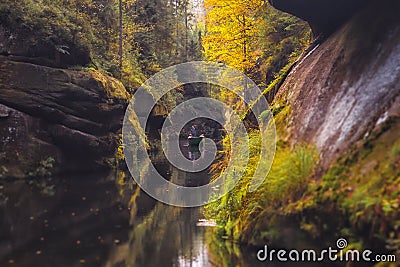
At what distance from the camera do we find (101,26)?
25359 millimetres

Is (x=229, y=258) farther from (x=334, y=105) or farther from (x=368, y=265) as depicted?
(x=334, y=105)

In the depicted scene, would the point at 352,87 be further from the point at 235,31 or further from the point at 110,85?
the point at 110,85

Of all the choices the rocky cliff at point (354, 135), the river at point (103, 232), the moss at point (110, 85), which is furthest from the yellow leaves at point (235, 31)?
the rocky cliff at point (354, 135)

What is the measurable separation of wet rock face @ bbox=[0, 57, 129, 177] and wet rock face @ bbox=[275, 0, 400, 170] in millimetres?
11319

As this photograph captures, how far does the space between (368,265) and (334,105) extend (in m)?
2.81

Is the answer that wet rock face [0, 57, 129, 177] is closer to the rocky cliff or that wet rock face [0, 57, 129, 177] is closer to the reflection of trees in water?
the reflection of trees in water

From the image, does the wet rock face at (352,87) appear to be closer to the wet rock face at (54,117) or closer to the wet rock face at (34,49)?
the wet rock face at (54,117)

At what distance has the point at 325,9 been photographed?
8625mm

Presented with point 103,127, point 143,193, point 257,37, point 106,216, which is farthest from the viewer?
point 103,127

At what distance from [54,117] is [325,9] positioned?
12001 mm

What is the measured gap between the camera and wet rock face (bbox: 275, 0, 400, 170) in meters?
5.76

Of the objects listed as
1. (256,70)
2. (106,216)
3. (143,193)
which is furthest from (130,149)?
(106,216)

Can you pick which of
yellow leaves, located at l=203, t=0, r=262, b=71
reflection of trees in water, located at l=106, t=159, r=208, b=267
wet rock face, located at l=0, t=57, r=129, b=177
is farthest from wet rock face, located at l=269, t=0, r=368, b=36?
wet rock face, located at l=0, t=57, r=129, b=177

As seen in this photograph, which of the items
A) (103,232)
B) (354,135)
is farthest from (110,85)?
(354,135)
